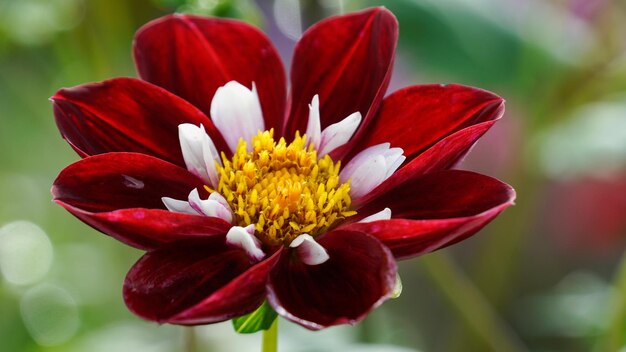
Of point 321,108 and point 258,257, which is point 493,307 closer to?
point 321,108

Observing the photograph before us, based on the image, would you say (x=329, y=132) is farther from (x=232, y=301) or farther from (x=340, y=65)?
(x=232, y=301)

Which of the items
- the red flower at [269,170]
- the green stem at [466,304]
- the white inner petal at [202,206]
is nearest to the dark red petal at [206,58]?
the red flower at [269,170]

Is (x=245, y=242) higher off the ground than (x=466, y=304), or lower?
higher

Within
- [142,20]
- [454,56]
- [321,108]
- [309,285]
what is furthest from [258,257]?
[142,20]

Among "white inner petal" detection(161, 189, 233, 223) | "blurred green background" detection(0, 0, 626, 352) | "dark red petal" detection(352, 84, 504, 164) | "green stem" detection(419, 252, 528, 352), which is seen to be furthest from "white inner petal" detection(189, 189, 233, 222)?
"green stem" detection(419, 252, 528, 352)

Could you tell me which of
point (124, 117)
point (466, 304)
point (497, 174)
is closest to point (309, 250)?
point (124, 117)

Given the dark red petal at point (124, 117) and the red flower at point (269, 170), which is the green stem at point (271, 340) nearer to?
the red flower at point (269, 170)

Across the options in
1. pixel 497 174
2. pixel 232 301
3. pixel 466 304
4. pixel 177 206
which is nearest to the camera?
pixel 232 301
